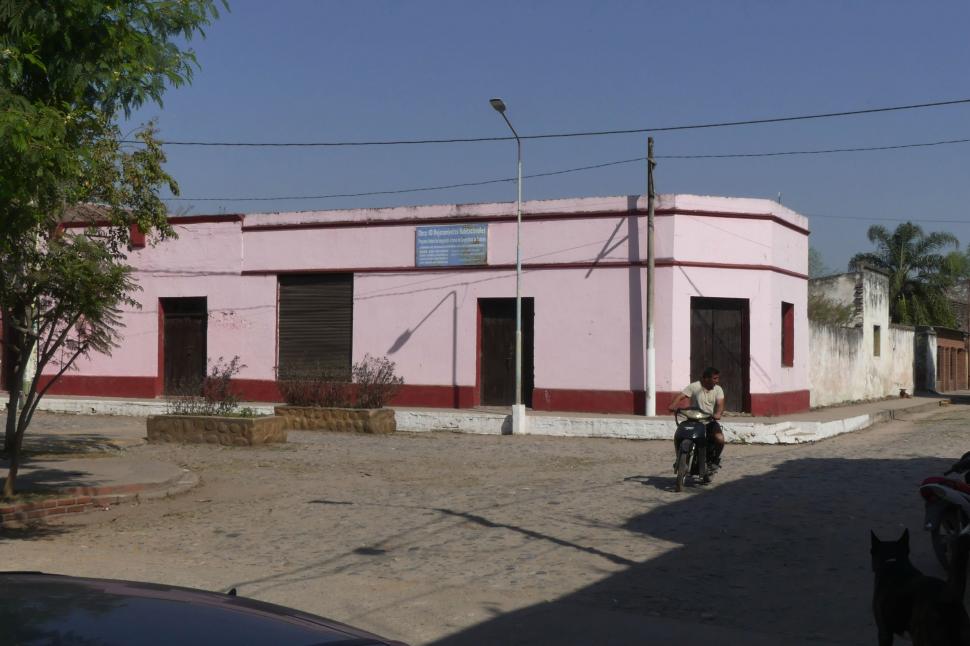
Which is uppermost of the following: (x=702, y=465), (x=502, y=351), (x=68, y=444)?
(x=502, y=351)

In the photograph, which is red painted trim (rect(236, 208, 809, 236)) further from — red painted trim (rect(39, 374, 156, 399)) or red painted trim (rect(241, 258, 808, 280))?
red painted trim (rect(39, 374, 156, 399))

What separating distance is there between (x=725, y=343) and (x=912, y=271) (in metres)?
34.6

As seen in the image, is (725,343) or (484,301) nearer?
(725,343)

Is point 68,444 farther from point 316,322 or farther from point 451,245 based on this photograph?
point 451,245

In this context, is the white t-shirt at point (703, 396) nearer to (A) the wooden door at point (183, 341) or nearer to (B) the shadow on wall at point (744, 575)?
(B) the shadow on wall at point (744, 575)

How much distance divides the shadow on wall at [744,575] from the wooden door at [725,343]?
10604 millimetres

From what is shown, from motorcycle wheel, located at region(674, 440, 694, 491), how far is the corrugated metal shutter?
577 inches

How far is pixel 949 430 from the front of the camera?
22.4m

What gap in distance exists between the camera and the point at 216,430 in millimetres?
18859

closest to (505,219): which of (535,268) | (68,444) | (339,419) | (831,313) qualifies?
(535,268)

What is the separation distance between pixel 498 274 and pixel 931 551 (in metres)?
16.4

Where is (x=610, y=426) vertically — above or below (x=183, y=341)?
below

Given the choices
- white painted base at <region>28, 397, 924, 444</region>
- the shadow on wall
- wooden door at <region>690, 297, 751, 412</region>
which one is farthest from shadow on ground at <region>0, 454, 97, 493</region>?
wooden door at <region>690, 297, 751, 412</region>

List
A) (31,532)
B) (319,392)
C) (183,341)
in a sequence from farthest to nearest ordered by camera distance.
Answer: (183,341), (319,392), (31,532)
